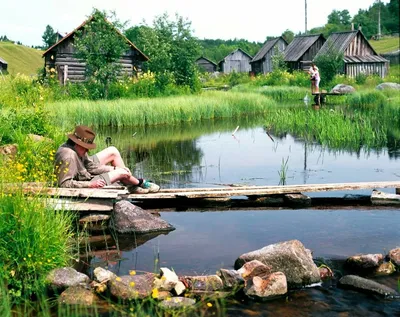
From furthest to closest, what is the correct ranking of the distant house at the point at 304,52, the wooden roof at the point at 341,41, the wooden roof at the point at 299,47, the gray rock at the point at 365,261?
the wooden roof at the point at 299,47
the distant house at the point at 304,52
the wooden roof at the point at 341,41
the gray rock at the point at 365,261

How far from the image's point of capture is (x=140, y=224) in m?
8.52

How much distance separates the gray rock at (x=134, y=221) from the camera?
8.48 m

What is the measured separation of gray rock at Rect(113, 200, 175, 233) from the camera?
848 centimetres

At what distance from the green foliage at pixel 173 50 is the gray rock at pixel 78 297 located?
25609 millimetres

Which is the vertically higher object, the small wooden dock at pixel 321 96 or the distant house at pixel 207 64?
the distant house at pixel 207 64

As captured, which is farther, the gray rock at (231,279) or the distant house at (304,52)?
the distant house at (304,52)

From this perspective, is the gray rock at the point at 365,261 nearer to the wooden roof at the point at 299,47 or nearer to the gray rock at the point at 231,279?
the gray rock at the point at 231,279

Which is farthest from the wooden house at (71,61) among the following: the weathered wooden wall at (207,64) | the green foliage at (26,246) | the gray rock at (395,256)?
the weathered wooden wall at (207,64)

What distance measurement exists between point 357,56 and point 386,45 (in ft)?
76.6

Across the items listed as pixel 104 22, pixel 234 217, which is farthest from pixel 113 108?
pixel 234 217

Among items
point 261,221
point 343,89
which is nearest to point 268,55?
point 343,89

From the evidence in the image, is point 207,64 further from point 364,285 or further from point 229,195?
point 364,285

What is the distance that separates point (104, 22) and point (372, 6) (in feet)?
259

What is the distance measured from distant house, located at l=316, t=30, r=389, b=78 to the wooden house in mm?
17940
